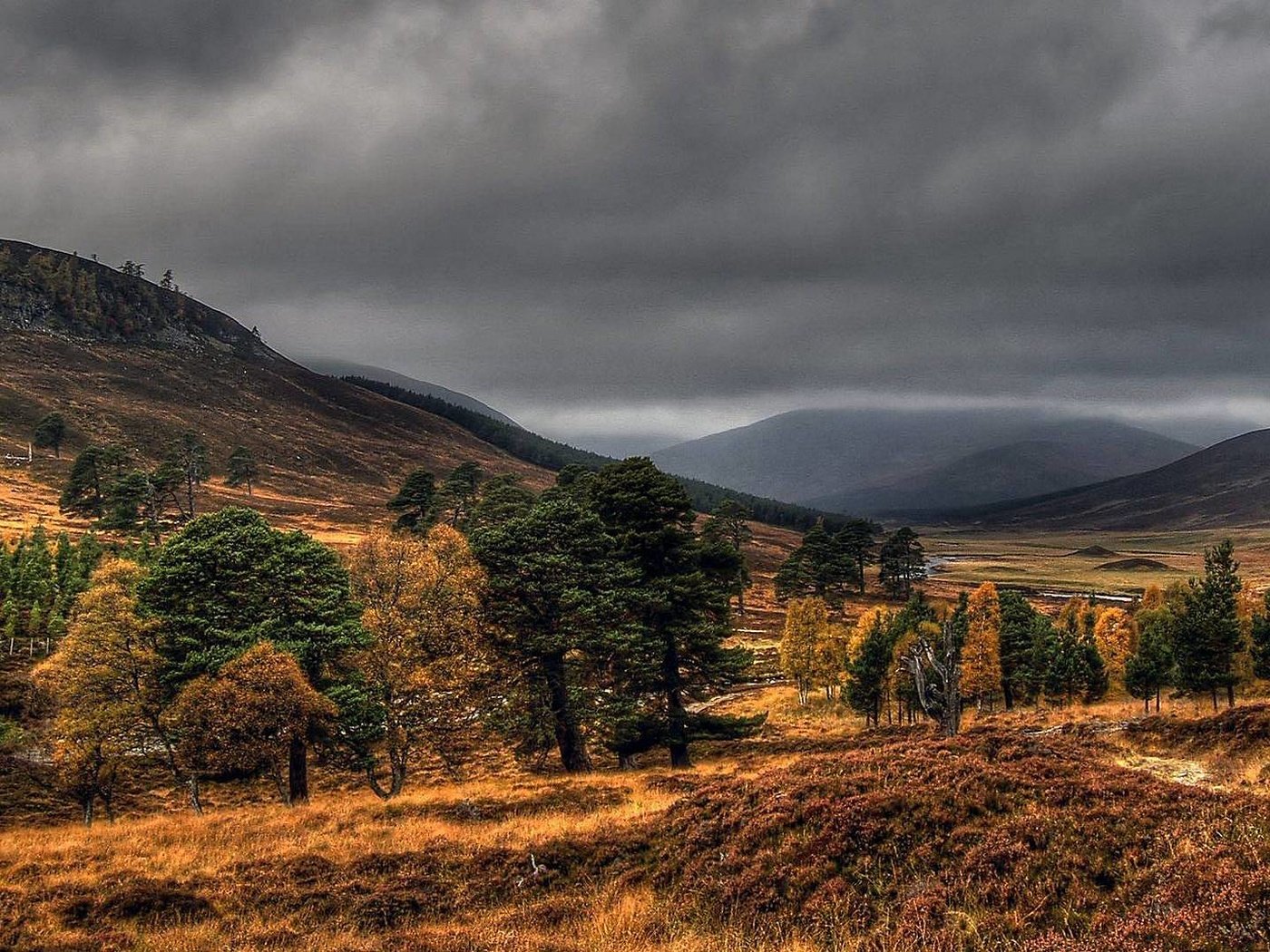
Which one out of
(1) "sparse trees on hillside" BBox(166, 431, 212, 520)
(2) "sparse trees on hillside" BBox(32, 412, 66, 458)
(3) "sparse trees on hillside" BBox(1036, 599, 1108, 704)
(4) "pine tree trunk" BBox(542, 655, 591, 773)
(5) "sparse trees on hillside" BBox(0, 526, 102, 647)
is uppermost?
(2) "sparse trees on hillside" BBox(32, 412, 66, 458)

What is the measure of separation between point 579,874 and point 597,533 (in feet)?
48.3

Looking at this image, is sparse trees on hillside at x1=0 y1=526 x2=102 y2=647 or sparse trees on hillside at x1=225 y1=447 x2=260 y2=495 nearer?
sparse trees on hillside at x1=0 y1=526 x2=102 y2=647

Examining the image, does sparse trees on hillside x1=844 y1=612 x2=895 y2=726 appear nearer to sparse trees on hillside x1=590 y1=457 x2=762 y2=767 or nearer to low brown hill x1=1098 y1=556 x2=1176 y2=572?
sparse trees on hillside x1=590 y1=457 x2=762 y2=767

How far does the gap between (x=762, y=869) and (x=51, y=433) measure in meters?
174

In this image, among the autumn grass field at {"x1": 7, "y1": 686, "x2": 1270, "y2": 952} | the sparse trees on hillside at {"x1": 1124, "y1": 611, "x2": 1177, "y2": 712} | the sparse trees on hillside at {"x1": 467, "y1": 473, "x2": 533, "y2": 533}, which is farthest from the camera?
the sparse trees on hillside at {"x1": 467, "y1": 473, "x2": 533, "y2": 533}

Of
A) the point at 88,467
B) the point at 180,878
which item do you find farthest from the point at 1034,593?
the point at 88,467

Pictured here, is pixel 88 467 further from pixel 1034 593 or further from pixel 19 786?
pixel 1034 593

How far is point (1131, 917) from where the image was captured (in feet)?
25.8

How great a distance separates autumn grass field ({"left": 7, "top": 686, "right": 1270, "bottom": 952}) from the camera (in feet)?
29.1

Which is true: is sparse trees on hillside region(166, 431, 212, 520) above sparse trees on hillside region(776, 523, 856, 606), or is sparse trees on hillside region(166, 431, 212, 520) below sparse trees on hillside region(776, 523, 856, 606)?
above

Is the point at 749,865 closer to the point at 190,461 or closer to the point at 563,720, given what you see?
the point at 563,720

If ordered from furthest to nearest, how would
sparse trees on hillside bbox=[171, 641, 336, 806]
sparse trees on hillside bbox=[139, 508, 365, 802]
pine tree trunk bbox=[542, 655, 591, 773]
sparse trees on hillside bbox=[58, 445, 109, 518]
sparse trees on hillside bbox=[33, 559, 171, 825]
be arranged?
1. sparse trees on hillside bbox=[58, 445, 109, 518]
2. pine tree trunk bbox=[542, 655, 591, 773]
3. sparse trees on hillside bbox=[139, 508, 365, 802]
4. sparse trees on hillside bbox=[33, 559, 171, 825]
5. sparse trees on hillside bbox=[171, 641, 336, 806]

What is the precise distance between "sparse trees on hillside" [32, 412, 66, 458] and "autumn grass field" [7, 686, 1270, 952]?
15396 cm

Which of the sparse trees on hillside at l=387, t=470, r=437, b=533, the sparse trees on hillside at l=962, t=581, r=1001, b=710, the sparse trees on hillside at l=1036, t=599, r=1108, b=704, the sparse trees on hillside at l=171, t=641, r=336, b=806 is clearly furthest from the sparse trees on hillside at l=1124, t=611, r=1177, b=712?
the sparse trees on hillside at l=387, t=470, r=437, b=533
